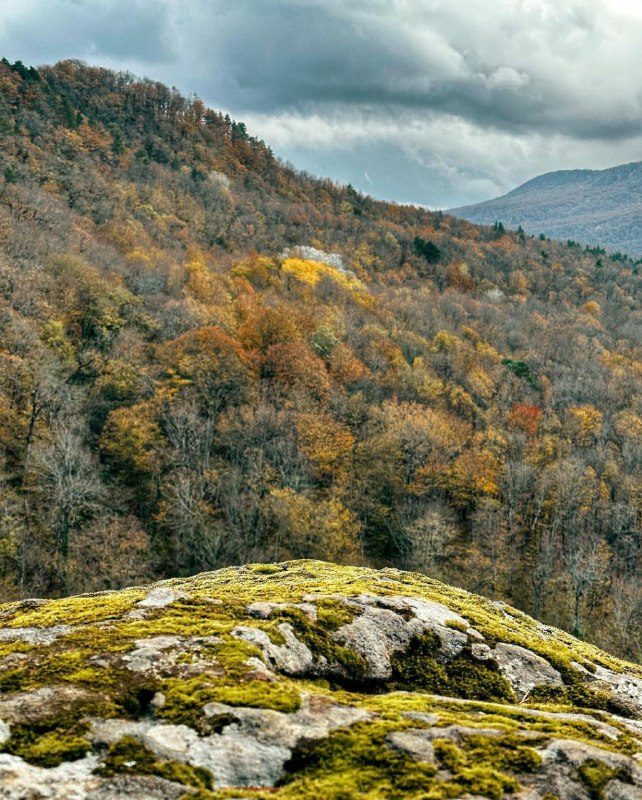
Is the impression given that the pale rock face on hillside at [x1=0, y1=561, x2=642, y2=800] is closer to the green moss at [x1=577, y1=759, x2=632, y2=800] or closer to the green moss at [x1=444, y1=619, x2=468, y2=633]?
the green moss at [x1=577, y1=759, x2=632, y2=800]

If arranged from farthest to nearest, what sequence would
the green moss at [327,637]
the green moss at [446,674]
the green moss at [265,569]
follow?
the green moss at [265,569]
the green moss at [446,674]
the green moss at [327,637]

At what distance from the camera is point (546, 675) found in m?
10.3

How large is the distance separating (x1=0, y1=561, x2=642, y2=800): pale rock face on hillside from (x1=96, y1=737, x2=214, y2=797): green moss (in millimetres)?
16

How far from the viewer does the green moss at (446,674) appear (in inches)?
368

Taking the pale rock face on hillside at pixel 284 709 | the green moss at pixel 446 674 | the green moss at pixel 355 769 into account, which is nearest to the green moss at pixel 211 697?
the pale rock face on hillside at pixel 284 709

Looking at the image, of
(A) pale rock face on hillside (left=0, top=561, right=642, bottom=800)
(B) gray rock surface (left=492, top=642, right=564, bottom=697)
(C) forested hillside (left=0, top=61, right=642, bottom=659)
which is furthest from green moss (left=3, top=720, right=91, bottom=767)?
(C) forested hillside (left=0, top=61, right=642, bottom=659)

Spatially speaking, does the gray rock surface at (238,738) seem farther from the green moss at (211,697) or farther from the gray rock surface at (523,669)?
the gray rock surface at (523,669)

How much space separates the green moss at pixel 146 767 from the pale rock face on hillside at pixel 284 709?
0.05 feet

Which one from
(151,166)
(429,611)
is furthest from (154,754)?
(151,166)

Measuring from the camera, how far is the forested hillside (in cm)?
4494

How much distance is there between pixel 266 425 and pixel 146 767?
4896cm

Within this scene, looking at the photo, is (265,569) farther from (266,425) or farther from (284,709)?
(266,425)

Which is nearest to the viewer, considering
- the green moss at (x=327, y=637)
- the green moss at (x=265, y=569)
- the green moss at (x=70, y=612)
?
the green moss at (x=70, y=612)

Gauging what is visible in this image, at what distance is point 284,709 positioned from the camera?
6.51m
